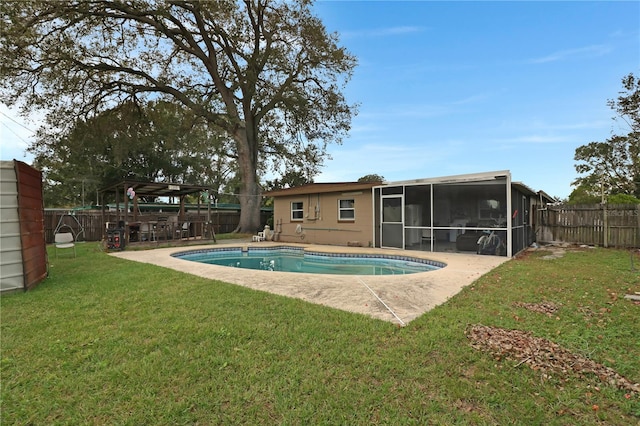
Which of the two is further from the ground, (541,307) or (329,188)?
(329,188)

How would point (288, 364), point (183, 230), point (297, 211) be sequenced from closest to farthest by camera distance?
point (288, 364), point (183, 230), point (297, 211)

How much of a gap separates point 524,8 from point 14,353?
12.3 metres

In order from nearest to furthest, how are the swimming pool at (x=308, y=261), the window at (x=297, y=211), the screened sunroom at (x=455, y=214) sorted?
the swimming pool at (x=308, y=261)
the screened sunroom at (x=455, y=214)
the window at (x=297, y=211)

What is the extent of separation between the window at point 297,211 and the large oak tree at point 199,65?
436 centimetres

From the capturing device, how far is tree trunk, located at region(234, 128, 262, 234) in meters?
18.3

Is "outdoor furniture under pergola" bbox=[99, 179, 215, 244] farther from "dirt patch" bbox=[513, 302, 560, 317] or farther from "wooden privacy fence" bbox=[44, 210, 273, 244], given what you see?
"dirt patch" bbox=[513, 302, 560, 317]

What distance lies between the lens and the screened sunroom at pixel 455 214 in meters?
9.21

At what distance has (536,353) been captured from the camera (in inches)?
109

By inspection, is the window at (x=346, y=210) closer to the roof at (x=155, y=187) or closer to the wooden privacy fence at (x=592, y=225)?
the roof at (x=155, y=187)

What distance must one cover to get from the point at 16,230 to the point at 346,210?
32.2ft

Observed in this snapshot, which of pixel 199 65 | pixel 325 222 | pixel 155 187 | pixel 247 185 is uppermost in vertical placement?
pixel 199 65

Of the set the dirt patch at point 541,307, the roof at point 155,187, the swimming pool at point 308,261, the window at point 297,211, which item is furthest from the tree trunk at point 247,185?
the dirt patch at point 541,307

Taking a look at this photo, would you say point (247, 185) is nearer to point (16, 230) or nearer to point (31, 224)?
point (31, 224)

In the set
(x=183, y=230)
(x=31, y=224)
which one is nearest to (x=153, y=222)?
(x=183, y=230)
